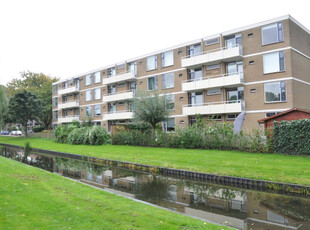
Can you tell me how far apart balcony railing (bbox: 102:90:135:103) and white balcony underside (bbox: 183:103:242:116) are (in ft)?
34.3

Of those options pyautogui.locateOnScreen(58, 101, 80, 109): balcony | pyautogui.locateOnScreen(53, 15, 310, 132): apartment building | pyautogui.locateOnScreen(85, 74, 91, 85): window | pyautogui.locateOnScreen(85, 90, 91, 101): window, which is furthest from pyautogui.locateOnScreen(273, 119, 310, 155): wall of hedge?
pyautogui.locateOnScreen(58, 101, 80, 109): balcony

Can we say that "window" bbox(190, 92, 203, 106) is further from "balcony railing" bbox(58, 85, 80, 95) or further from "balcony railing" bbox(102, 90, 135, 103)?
"balcony railing" bbox(58, 85, 80, 95)

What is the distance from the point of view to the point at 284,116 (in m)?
16.1

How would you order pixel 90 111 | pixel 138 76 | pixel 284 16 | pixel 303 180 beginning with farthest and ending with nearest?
pixel 90 111 → pixel 138 76 → pixel 284 16 → pixel 303 180

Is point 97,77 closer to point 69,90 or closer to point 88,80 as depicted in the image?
point 88,80

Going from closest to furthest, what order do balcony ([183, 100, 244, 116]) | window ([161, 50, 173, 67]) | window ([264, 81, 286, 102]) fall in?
window ([264, 81, 286, 102]) → balcony ([183, 100, 244, 116]) → window ([161, 50, 173, 67])

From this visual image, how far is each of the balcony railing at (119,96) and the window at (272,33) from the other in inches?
747

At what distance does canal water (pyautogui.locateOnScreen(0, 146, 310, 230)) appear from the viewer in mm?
6203

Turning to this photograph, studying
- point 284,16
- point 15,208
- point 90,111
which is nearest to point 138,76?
point 90,111

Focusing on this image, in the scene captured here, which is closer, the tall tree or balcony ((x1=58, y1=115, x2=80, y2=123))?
balcony ((x1=58, y1=115, x2=80, y2=123))

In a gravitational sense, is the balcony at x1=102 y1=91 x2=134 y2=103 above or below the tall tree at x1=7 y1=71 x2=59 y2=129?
below

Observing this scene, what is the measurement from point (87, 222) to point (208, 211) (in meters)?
3.45

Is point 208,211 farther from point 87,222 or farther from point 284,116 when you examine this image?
point 284,116

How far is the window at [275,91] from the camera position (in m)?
24.3
